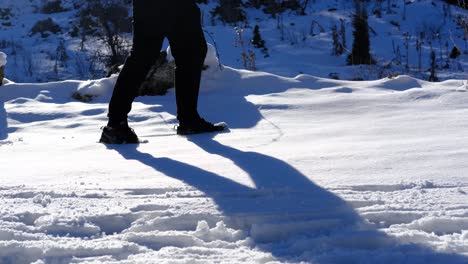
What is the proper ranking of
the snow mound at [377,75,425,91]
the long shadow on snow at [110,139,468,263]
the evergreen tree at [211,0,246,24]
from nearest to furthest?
the long shadow on snow at [110,139,468,263]
the snow mound at [377,75,425,91]
the evergreen tree at [211,0,246,24]

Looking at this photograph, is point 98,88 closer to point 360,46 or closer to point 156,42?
point 156,42

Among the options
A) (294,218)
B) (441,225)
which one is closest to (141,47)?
(294,218)

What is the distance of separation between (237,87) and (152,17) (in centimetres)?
188

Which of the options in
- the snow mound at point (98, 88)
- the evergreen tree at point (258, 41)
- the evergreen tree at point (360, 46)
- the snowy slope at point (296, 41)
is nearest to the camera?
the snow mound at point (98, 88)

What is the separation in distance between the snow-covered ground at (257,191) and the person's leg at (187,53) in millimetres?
242

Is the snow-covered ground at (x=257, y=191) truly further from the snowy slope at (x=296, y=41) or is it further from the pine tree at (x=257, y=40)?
the pine tree at (x=257, y=40)

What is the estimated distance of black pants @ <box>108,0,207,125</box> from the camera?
337 centimetres

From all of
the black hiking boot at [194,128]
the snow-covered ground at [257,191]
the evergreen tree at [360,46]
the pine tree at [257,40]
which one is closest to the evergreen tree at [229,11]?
the pine tree at [257,40]

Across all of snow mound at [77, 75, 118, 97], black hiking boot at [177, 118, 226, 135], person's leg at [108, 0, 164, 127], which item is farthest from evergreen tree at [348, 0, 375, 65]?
person's leg at [108, 0, 164, 127]

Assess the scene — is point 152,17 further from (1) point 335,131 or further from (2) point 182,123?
(1) point 335,131

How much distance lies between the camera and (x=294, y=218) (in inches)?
77.5

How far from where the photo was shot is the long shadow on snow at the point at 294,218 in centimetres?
169

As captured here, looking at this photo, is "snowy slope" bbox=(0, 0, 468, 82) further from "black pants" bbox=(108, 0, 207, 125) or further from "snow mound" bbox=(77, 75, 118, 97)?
"black pants" bbox=(108, 0, 207, 125)

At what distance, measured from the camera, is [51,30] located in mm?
15609
